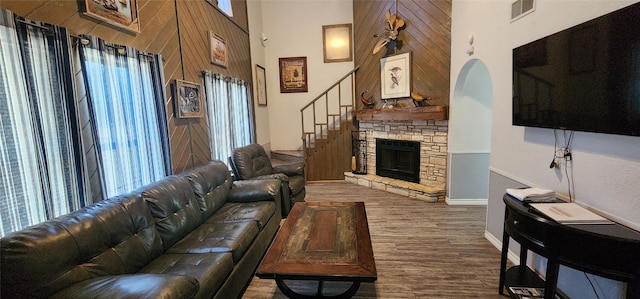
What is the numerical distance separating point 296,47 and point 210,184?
4319 mm

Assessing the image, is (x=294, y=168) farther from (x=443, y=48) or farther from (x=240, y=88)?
(x=443, y=48)

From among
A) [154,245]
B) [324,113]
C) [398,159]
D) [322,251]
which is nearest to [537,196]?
[322,251]

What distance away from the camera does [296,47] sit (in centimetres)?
614

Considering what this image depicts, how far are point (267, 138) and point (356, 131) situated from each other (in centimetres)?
208

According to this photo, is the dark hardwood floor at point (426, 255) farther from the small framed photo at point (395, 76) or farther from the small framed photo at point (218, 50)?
the small framed photo at point (218, 50)

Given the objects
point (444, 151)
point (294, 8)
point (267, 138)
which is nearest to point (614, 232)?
point (444, 151)

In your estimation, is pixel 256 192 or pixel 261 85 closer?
pixel 256 192

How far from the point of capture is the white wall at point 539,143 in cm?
152

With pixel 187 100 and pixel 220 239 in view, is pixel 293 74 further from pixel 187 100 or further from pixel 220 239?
pixel 220 239

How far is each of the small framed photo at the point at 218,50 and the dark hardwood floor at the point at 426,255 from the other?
118 inches

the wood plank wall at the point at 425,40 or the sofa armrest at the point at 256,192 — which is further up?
the wood plank wall at the point at 425,40

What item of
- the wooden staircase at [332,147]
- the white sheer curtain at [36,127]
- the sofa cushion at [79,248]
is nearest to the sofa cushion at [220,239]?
the sofa cushion at [79,248]

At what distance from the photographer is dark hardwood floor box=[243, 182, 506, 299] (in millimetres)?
2188

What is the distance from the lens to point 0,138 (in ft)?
4.77
